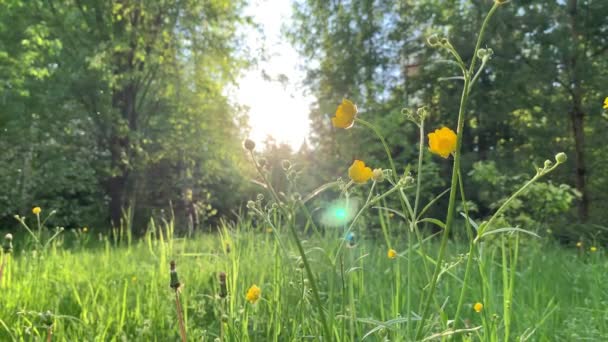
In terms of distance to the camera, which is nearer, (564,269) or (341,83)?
(564,269)

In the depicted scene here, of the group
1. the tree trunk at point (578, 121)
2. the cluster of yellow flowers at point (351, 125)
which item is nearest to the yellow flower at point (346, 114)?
the cluster of yellow flowers at point (351, 125)

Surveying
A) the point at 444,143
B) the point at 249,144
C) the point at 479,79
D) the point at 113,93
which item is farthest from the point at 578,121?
the point at 113,93

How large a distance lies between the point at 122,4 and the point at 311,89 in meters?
5.43

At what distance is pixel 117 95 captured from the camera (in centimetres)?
849

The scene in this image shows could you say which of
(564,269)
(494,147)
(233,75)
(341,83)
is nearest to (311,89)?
(341,83)

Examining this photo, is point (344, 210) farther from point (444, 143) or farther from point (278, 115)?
point (278, 115)

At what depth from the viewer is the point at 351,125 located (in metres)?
0.69

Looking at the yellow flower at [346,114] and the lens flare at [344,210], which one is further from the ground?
the yellow flower at [346,114]

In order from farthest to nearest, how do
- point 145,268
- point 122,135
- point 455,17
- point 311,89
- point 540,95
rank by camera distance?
point 311,89
point 455,17
point 122,135
point 540,95
point 145,268

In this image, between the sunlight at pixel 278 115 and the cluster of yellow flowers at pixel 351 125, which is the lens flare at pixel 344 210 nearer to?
the cluster of yellow flowers at pixel 351 125

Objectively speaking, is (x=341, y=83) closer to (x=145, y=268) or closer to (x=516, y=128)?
(x=516, y=128)

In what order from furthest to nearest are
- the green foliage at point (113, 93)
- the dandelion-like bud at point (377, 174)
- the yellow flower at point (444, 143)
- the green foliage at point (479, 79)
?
the green foliage at point (113, 93), the green foliage at point (479, 79), the dandelion-like bud at point (377, 174), the yellow flower at point (444, 143)

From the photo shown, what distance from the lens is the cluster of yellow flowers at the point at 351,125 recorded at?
596 millimetres

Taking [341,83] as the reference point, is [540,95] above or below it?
below
